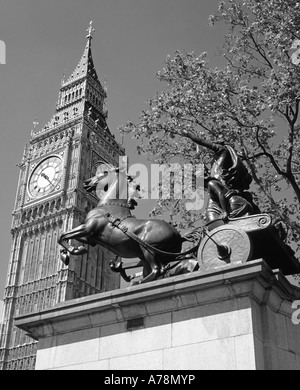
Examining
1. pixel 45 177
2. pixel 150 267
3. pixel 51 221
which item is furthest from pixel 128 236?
pixel 45 177

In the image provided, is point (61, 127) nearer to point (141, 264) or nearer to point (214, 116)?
point (214, 116)

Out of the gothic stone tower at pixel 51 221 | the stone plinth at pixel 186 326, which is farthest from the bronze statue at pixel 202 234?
the gothic stone tower at pixel 51 221

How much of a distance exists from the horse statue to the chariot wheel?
69 cm

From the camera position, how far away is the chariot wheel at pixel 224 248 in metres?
8.09

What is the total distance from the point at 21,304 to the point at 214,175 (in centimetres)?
7092

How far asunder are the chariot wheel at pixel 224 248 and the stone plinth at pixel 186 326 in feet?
1.73

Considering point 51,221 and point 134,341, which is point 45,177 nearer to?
point 51,221

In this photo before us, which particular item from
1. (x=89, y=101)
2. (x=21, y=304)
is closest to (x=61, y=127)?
(x=89, y=101)

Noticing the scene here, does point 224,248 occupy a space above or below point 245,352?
above

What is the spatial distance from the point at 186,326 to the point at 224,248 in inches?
47.4

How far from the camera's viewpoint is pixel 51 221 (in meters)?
79.5

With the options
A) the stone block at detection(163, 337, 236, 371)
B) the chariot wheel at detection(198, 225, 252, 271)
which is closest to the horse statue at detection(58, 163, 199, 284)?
the chariot wheel at detection(198, 225, 252, 271)

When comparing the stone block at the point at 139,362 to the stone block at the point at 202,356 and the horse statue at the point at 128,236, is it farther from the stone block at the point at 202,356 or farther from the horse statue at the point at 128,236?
the horse statue at the point at 128,236

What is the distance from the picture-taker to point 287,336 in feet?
25.7
